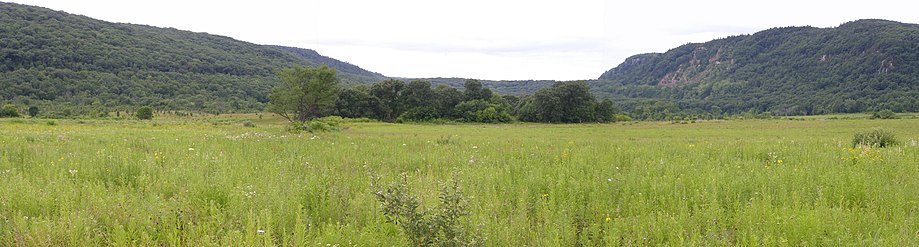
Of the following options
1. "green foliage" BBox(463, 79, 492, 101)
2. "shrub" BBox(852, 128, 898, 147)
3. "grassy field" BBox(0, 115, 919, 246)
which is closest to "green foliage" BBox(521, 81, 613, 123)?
"green foliage" BBox(463, 79, 492, 101)

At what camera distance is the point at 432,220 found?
404 centimetres

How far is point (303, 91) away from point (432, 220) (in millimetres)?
67104

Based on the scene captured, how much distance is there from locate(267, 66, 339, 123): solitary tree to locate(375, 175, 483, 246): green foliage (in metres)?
63.4

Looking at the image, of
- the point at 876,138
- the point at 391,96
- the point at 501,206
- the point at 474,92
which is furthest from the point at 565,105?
the point at 501,206

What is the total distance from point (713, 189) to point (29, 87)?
161 m

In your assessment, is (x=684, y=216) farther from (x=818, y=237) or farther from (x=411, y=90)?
(x=411, y=90)

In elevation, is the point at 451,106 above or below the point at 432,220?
below

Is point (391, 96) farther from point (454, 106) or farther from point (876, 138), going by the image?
point (876, 138)

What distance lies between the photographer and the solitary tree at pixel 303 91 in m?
66.0

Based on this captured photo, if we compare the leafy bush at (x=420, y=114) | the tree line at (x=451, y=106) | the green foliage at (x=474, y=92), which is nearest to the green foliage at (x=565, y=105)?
the tree line at (x=451, y=106)

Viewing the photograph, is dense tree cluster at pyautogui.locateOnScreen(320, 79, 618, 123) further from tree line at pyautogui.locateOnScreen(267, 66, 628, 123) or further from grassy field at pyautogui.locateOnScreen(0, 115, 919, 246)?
grassy field at pyautogui.locateOnScreen(0, 115, 919, 246)

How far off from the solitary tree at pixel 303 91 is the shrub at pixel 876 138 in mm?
60180

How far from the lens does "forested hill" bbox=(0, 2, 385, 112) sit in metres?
121

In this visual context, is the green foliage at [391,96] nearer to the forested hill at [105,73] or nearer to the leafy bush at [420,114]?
the leafy bush at [420,114]
